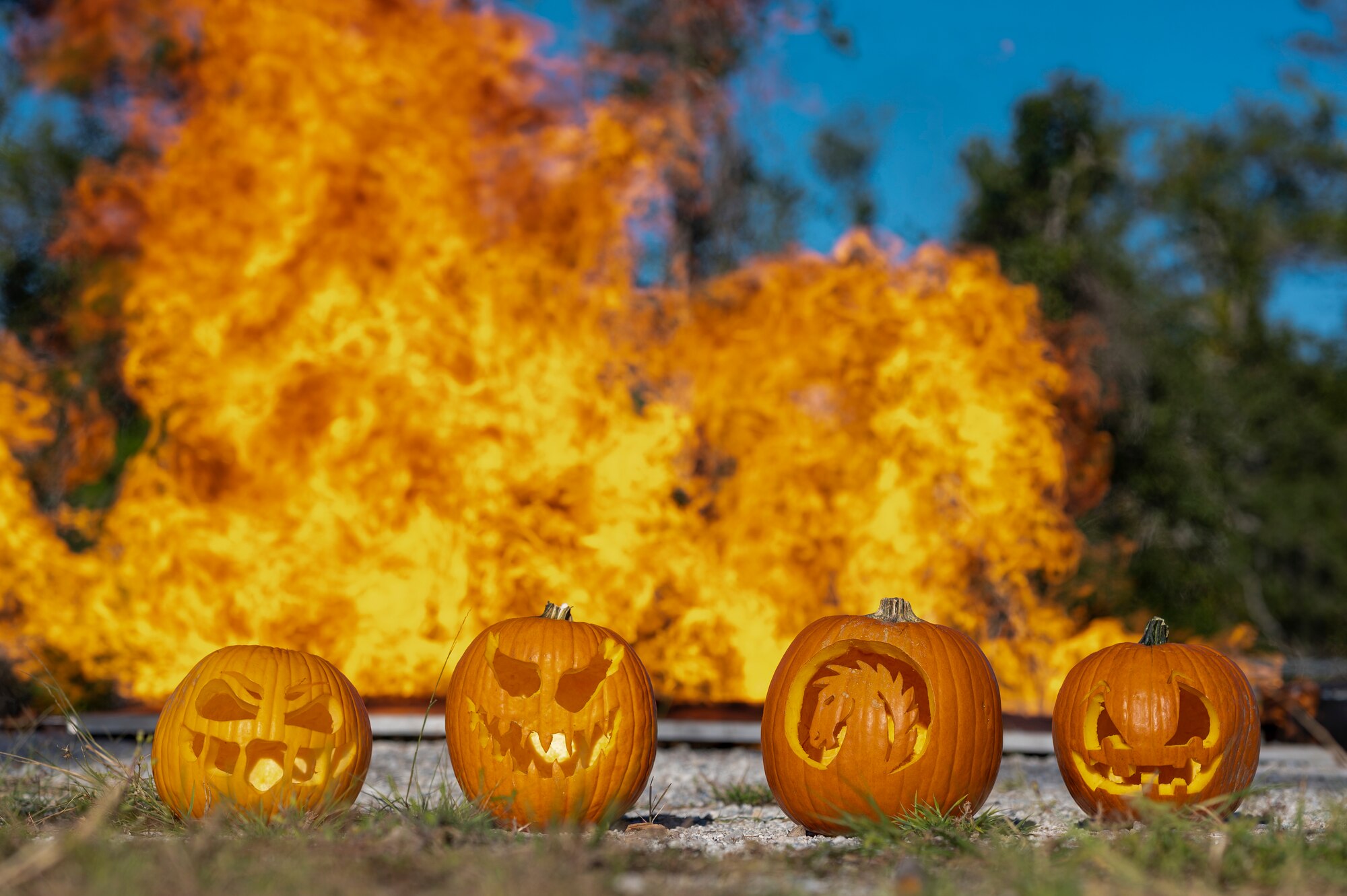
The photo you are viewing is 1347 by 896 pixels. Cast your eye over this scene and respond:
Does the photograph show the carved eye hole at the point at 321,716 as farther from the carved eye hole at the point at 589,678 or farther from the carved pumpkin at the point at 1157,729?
the carved pumpkin at the point at 1157,729

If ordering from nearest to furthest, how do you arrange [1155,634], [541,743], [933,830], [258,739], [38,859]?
[38,859], [933,830], [258,739], [541,743], [1155,634]

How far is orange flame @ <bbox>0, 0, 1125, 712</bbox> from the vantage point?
7.14 m

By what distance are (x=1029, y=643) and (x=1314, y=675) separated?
1970 mm

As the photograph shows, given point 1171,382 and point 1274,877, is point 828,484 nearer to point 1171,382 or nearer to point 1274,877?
point 1274,877

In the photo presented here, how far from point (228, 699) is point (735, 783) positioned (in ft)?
8.17

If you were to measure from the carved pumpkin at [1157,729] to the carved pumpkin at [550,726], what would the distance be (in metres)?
1.50

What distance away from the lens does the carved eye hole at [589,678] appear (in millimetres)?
3678

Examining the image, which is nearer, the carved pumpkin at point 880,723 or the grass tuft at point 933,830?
the grass tuft at point 933,830

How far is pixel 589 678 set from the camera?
3711 mm

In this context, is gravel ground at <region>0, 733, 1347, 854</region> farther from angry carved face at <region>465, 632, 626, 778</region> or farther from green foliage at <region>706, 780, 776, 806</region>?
angry carved face at <region>465, 632, 626, 778</region>

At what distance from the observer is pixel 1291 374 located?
19.3 meters

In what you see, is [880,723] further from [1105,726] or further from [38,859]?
[38,859]

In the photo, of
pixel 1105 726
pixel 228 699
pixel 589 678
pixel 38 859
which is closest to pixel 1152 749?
pixel 1105 726

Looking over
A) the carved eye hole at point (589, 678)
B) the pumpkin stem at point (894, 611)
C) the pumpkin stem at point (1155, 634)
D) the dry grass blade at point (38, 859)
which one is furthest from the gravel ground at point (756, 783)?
the dry grass blade at point (38, 859)
